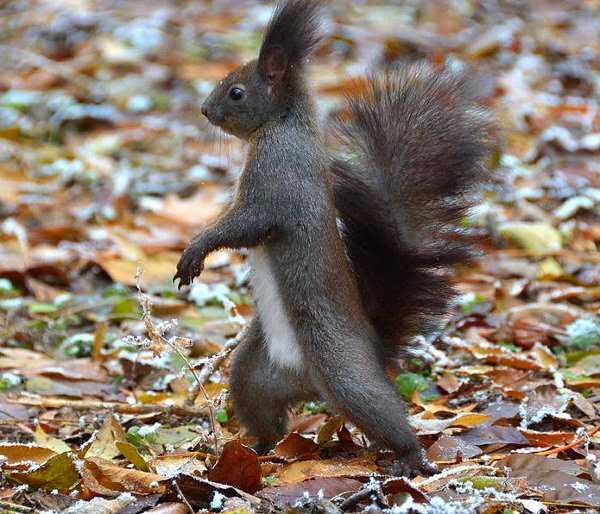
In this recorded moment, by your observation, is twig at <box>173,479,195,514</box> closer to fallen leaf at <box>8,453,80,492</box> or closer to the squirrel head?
fallen leaf at <box>8,453,80,492</box>

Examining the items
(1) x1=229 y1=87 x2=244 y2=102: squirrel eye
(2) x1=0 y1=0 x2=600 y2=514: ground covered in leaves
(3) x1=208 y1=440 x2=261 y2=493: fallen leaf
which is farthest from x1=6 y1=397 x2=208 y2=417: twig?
(1) x1=229 y1=87 x2=244 y2=102: squirrel eye

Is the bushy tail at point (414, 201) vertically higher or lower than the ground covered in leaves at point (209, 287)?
higher

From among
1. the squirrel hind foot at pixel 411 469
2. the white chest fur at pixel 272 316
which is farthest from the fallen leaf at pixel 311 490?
the white chest fur at pixel 272 316

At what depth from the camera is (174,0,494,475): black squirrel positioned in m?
2.88

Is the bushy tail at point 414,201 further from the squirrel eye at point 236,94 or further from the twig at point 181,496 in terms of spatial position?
the twig at point 181,496

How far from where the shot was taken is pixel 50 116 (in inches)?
283

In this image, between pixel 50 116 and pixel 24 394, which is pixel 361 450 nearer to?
pixel 24 394

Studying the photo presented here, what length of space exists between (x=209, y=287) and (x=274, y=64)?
1.65 m

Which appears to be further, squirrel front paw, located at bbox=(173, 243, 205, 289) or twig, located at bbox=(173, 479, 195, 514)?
squirrel front paw, located at bbox=(173, 243, 205, 289)

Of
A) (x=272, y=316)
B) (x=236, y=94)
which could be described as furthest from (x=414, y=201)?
(x=236, y=94)

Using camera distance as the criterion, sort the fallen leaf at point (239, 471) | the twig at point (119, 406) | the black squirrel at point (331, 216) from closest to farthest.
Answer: the fallen leaf at point (239, 471) < the black squirrel at point (331, 216) < the twig at point (119, 406)

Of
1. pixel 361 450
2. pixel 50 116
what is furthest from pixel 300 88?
pixel 50 116

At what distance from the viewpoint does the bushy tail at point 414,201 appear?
2.99 meters

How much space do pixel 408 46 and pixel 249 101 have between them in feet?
16.1
